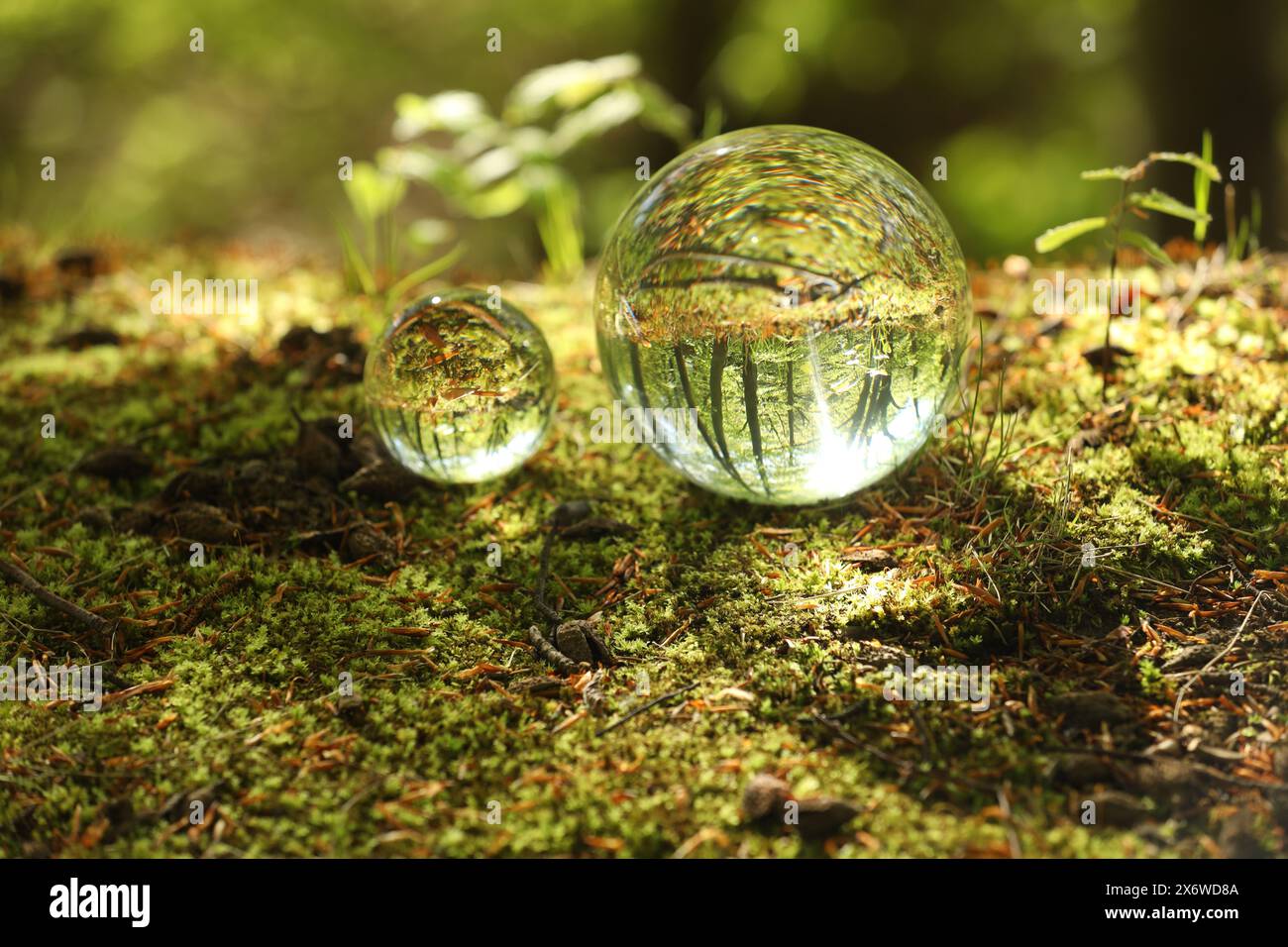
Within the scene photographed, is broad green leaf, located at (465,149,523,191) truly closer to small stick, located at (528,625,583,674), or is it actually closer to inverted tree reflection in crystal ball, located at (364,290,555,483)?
inverted tree reflection in crystal ball, located at (364,290,555,483)

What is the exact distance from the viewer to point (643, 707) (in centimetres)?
277

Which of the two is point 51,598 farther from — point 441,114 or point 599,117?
point 599,117

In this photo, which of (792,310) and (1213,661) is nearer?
(1213,661)

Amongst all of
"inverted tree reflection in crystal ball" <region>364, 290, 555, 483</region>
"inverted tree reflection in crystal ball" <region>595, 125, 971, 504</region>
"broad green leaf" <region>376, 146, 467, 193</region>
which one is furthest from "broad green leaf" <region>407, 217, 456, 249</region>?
"inverted tree reflection in crystal ball" <region>595, 125, 971, 504</region>

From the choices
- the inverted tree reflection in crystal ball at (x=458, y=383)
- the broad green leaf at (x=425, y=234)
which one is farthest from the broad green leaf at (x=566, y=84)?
the inverted tree reflection in crystal ball at (x=458, y=383)

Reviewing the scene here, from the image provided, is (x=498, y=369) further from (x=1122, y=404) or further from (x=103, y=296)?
(x=103, y=296)

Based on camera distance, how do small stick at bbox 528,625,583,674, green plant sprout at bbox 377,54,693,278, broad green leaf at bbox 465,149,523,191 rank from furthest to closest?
broad green leaf at bbox 465,149,523,191
green plant sprout at bbox 377,54,693,278
small stick at bbox 528,625,583,674

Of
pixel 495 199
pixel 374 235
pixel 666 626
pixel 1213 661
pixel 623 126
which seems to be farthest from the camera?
pixel 623 126

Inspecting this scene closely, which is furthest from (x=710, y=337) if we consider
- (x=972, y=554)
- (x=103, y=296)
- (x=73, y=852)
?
(x=103, y=296)

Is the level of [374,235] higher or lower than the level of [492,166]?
lower

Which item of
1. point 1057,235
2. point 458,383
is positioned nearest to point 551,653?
point 458,383

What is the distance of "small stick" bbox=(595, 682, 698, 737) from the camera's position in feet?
8.85

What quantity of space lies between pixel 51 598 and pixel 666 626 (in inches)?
80.9

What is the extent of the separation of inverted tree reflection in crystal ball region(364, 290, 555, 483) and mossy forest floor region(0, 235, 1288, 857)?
28 cm
